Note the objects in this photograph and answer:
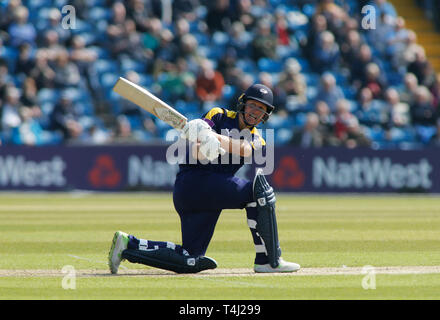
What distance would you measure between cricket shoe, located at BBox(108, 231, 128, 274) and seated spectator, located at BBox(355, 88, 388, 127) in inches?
644

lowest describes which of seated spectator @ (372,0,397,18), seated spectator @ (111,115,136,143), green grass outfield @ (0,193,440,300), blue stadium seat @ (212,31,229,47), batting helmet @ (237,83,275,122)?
green grass outfield @ (0,193,440,300)

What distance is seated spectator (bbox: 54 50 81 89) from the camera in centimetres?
2371

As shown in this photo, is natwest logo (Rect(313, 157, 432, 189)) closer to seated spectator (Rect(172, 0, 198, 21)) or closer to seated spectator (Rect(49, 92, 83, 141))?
seated spectator (Rect(172, 0, 198, 21))

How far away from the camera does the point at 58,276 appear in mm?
8781

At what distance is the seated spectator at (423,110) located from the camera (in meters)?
24.5

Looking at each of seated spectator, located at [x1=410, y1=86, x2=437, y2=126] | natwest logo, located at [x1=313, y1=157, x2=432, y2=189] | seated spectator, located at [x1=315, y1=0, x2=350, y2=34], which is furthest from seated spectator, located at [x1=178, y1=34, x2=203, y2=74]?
seated spectator, located at [x1=410, y1=86, x2=437, y2=126]

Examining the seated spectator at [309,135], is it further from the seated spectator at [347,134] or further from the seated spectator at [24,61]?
the seated spectator at [24,61]

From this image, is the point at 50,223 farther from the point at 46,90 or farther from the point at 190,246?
the point at 46,90

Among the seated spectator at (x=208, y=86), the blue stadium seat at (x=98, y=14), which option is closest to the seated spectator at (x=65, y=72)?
the blue stadium seat at (x=98, y=14)

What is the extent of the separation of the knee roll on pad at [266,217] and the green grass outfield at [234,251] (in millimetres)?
322

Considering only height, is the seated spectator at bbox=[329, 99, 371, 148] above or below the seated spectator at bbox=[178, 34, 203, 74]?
below

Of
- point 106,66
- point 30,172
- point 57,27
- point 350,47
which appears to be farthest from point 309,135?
point 57,27

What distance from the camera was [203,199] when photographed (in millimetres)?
8953

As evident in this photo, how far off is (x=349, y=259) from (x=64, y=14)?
16.4 m
